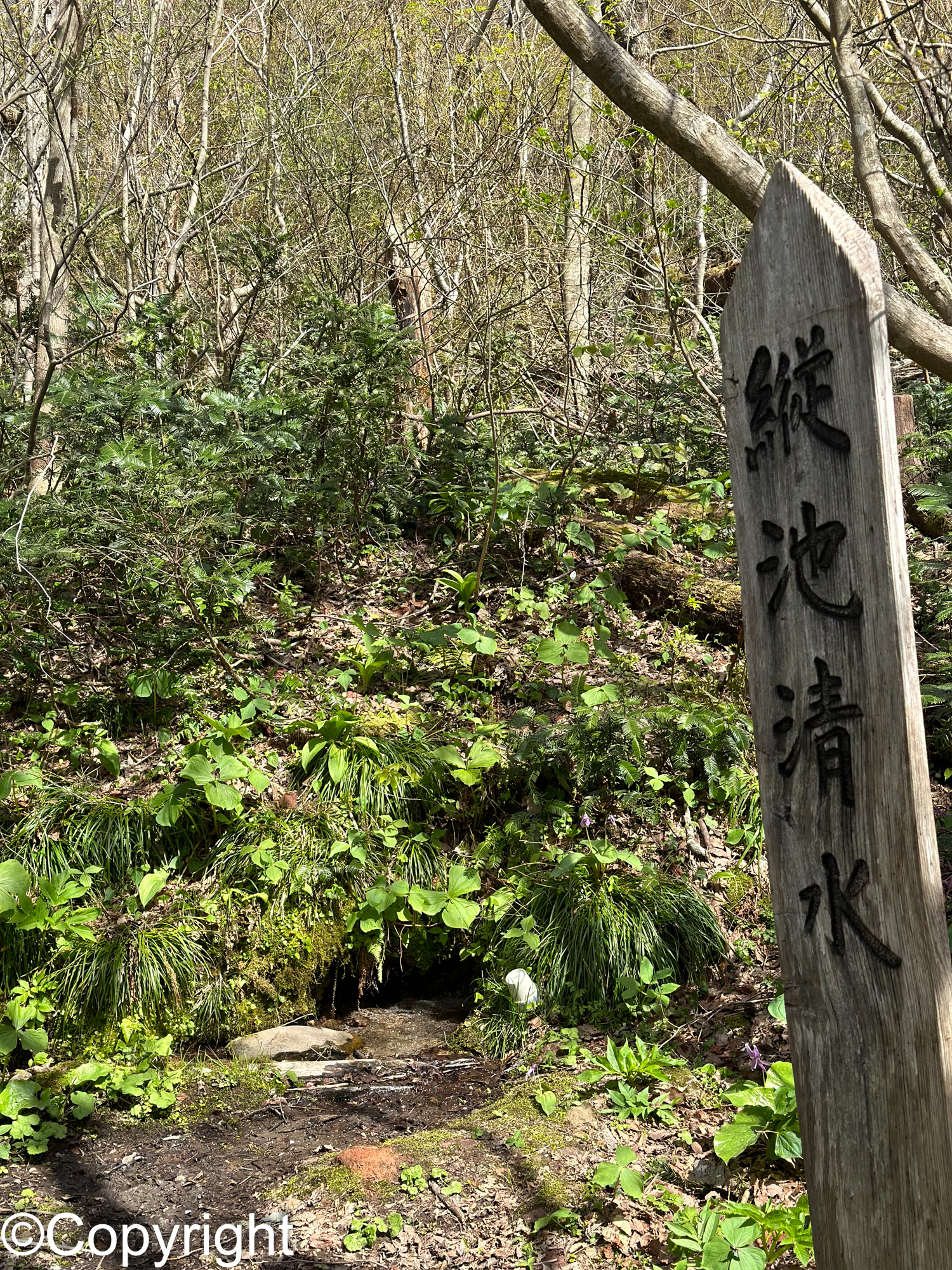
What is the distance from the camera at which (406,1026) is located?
13.9 ft

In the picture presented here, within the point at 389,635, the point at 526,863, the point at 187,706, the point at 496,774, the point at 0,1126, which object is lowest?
the point at 0,1126

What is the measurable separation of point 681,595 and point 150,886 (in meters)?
3.43

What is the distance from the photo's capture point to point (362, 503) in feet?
20.4

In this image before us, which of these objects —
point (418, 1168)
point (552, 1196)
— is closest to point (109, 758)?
point (418, 1168)

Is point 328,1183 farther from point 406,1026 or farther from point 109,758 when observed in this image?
point 109,758

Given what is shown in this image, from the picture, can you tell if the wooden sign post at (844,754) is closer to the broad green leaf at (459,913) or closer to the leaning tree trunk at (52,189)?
the broad green leaf at (459,913)

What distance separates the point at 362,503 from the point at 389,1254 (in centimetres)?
433

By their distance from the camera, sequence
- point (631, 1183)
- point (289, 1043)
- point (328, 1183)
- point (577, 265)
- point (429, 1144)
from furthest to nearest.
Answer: point (577, 265)
point (289, 1043)
point (429, 1144)
point (328, 1183)
point (631, 1183)

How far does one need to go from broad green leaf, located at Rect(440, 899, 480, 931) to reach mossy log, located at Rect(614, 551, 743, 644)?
7.71 ft

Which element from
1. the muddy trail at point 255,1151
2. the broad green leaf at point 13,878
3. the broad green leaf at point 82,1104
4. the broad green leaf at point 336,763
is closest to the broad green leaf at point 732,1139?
the muddy trail at point 255,1151

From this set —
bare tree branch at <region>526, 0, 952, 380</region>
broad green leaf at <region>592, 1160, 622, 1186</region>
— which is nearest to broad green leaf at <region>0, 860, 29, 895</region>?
broad green leaf at <region>592, 1160, 622, 1186</region>

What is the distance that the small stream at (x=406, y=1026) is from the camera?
13.3 ft

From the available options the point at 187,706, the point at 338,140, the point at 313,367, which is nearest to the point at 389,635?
the point at 187,706

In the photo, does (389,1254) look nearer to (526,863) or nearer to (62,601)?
(526,863)
